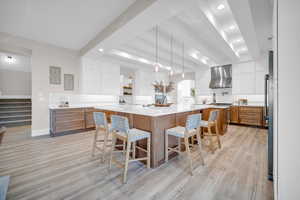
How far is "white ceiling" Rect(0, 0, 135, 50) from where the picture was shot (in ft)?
7.96

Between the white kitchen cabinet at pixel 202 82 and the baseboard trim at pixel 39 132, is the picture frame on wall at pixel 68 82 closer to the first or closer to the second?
the baseboard trim at pixel 39 132

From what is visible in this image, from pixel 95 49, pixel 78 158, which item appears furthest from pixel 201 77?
pixel 78 158

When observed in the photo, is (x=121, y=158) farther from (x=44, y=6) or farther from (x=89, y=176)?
(x=44, y=6)

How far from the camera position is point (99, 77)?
4.95 m

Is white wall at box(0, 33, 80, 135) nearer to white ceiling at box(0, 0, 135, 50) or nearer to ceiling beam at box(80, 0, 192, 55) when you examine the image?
white ceiling at box(0, 0, 135, 50)

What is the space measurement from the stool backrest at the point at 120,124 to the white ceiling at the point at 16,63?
7141mm

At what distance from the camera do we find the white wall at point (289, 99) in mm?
871

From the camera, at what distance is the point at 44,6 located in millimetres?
2502

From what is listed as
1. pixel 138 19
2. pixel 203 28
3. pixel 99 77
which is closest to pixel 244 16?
Answer: pixel 203 28

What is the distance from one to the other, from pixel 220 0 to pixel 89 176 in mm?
3490

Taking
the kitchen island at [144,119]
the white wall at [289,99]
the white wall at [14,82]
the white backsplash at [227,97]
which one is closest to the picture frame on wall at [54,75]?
the kitchen island at [144,119]

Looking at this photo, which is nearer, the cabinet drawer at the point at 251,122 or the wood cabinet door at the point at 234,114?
the cabinet drawer at the point at 251,122

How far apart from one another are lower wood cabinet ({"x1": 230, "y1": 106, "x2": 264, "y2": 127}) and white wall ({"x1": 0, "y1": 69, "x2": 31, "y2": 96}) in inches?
373

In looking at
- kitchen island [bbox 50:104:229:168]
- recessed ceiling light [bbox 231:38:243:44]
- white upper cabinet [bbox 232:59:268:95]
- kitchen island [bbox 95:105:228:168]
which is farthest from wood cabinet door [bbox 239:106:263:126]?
kitchen island [bbox 95:105:228:168]
